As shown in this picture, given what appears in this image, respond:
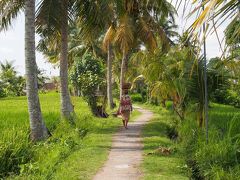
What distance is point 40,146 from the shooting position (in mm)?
9492

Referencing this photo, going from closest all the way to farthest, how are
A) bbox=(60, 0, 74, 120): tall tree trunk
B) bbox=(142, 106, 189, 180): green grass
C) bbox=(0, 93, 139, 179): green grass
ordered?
bbox=(142, 106, 189, 180): green grass
bbox=(0, 93, 139, 179): green grass
bbox=(60, 0, 74, 120): tall tree trunk

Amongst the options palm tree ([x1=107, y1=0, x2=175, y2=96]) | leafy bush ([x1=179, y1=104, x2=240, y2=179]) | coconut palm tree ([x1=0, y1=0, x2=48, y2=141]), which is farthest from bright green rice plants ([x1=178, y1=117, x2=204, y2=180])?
palm tree ([x1=107, y1=0, x2=175, y2=96])

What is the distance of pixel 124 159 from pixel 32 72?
3519 millimetres

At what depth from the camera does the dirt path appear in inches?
264

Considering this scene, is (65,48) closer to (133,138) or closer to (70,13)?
(70,13)

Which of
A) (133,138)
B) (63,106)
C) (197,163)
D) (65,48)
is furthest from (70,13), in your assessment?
(197,163)

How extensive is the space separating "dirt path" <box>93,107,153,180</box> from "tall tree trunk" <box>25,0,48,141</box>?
1.85 m

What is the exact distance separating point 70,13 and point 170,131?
4697mm

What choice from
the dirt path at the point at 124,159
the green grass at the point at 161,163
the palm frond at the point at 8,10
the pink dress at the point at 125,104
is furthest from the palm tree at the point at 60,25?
the green grass at the point at 161,163

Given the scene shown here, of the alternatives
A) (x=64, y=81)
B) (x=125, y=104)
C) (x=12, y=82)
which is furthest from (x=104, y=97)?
(x=12, y=82)

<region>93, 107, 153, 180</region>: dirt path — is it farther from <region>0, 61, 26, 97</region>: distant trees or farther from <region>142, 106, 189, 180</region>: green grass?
<region>0, 61, 26, 97</region>: distant trees

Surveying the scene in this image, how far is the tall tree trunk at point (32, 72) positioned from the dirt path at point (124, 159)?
6.08 feet

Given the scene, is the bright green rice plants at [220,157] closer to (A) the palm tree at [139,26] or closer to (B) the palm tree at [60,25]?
(B) the palm tree at [60,25]

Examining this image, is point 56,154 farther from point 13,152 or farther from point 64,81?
point 64,81
